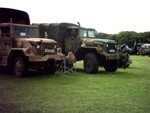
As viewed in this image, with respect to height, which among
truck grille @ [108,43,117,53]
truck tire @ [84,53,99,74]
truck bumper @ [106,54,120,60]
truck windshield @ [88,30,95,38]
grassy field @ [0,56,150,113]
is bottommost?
grassy field @ [0,56,150,113]

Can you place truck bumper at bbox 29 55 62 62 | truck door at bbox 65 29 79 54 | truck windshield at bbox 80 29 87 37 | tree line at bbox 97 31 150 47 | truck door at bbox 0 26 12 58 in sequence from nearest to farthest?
truck bumper at bbox 29 55 62 62 < truck door at bbox 0 26 12 58 < truck door at bbox 65 29 79 54 < truck windshield at bbox 80 29 87 37 < tree line at bbox 97 31 150 47

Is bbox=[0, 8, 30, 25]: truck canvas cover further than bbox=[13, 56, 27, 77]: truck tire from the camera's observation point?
Yes

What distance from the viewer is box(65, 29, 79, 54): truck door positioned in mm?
Result: 18172

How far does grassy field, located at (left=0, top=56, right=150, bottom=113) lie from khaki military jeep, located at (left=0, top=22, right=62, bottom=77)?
0.87m

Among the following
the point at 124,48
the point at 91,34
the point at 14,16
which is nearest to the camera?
the point at 14,16

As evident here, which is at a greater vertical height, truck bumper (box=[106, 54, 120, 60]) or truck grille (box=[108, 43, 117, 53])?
truck grille (box=[108, 43, 117, 53])

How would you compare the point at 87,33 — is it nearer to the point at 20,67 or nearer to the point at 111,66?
the point at 111,66

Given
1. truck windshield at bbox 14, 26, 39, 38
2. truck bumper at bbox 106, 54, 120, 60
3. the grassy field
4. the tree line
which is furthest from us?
the tree line

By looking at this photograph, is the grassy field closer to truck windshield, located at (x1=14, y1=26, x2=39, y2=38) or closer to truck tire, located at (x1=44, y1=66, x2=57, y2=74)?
truck tire, located at (x1=44, y1=66, x2=57, y2=74)

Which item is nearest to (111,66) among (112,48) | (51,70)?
(112,48)

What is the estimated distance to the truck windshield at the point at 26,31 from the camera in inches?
598

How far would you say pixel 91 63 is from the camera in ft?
55.2

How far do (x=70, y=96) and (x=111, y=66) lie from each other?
8801mm

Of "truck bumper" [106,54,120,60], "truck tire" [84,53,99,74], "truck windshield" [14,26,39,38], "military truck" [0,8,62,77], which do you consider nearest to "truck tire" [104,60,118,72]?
"truck bumper" [106,54,120,60]
